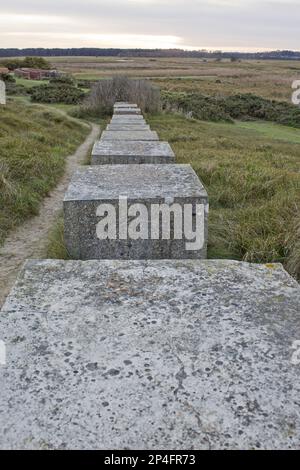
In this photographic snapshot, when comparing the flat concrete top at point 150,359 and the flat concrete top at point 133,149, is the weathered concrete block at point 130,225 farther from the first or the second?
the flat concrete top at point 133,149

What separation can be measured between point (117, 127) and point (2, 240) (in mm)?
4714

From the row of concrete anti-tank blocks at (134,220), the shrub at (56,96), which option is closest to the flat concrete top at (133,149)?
the row of concrete anti-tank blocks at (134,220)

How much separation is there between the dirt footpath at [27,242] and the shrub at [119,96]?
13.9 metres

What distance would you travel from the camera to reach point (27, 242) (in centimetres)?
507

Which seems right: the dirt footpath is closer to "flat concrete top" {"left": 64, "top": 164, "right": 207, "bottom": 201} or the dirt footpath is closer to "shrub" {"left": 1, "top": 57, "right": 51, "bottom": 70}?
"flat concrete top" {"left": 64, "top": 164, "right": 207, "bottom": 201}

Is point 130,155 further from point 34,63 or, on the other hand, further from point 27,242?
point 34,63

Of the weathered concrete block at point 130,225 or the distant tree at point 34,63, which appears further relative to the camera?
the distant tree at point 34,63

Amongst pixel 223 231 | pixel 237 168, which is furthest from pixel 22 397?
pixel 237 168

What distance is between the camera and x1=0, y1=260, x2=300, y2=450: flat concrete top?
1.41m

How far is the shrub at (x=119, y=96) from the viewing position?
2028cm

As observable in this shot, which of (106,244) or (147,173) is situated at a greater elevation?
(147,173)

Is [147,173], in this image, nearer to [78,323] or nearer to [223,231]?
[223,231]

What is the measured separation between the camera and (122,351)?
1.75 meters

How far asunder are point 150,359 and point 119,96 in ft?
68.0
